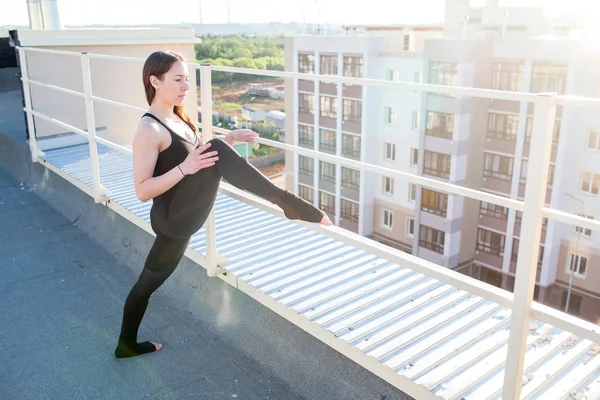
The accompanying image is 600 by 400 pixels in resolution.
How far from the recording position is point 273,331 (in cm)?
226

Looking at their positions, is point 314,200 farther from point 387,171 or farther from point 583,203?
point 387,171

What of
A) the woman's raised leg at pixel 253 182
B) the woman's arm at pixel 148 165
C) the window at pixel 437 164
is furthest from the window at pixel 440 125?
the woman's arm at pixel 148 165

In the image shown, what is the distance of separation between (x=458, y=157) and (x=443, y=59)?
3.43 metres

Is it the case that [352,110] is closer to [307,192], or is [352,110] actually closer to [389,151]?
[389,151]

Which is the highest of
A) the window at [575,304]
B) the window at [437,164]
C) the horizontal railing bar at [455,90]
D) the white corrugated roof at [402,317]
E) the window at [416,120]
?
the horizontal railing bar at [455,90]

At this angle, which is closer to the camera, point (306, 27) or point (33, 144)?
point (33, 144)

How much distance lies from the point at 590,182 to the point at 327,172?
11464mm

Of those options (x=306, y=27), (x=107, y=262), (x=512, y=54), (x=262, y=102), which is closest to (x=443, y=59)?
(x=512, y=54)

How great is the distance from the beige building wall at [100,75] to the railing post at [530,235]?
406cm

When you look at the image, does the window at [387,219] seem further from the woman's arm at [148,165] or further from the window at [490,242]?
the woman's arm at [148,165]

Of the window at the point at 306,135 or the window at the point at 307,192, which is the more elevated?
the window at the point at 306,135

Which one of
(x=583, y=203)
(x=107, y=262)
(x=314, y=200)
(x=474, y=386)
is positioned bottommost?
(x=314, y=200)

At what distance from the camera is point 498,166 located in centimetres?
2016

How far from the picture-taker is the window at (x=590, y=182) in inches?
686
